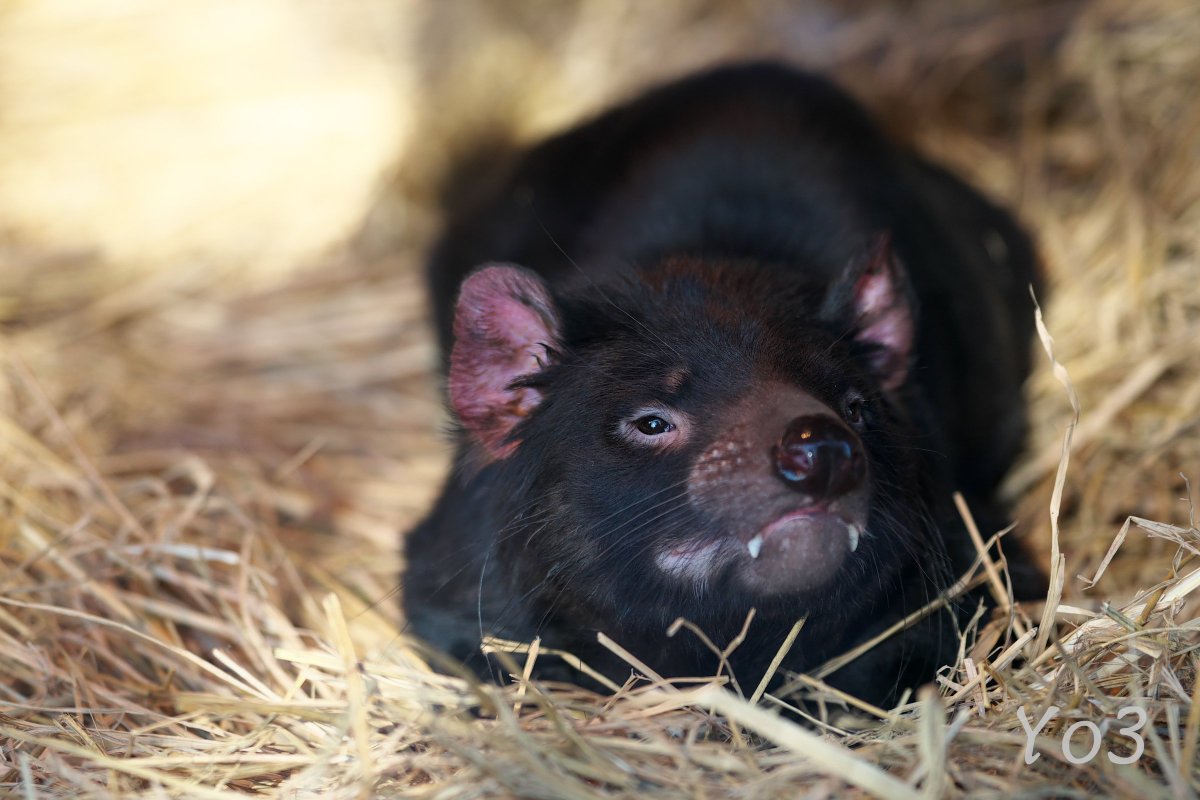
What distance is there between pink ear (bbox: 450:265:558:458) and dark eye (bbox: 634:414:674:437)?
361 millimetres

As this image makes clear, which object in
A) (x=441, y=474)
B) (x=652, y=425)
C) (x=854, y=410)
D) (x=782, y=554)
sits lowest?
(x=441, y=474)

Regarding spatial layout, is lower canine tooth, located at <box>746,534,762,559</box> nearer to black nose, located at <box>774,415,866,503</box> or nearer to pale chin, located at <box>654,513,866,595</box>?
pale chin, located at <box>654,513,866,595</box>

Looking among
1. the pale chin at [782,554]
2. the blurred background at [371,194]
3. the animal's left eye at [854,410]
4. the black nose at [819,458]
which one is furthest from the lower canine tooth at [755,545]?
the blurred background at [371,194]

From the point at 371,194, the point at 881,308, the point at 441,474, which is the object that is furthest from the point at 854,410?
the point at 371,194

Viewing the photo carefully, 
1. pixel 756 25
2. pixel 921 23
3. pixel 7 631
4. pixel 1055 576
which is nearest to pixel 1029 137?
pixel 921 23

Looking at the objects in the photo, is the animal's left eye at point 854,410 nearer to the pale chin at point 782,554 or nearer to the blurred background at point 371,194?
the pale chin at point 782,554

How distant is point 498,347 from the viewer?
285cm

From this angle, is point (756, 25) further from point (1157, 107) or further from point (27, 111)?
Answer: point (27, 111)

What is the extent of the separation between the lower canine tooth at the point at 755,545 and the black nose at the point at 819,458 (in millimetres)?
143

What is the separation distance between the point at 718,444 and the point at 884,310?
2.62ft

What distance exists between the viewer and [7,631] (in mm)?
3229

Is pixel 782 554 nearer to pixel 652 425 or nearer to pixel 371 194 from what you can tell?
pixel 652 425

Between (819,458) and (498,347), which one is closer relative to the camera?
(819,458)

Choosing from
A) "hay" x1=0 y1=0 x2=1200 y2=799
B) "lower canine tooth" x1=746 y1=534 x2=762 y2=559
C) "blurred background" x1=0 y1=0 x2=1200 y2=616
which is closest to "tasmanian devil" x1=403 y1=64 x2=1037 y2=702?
"lower canine tooth" x1=746 y1=534 x2=762 y2=559
